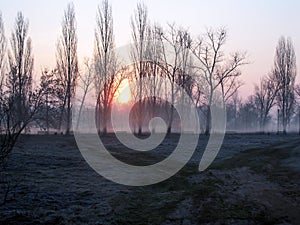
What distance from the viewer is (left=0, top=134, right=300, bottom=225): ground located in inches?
402

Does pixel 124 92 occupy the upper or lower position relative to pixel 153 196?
upper

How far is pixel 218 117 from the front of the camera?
69.0 meters

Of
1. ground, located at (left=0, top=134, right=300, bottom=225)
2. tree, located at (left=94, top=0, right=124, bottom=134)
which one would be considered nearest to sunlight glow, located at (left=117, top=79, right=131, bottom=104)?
tree, located at (left=94, top=0, right=124, bottom=134)

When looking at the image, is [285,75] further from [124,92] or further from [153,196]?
[153,196]

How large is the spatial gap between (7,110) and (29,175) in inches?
333

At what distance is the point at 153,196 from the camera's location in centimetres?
1282

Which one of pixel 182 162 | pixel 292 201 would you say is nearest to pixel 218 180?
pixel 292 201

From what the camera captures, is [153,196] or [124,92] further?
[124,92]

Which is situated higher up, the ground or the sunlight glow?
the sunlight glow

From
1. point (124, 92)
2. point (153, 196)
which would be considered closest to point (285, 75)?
point (124, 92)

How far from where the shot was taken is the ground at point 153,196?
33.5ft

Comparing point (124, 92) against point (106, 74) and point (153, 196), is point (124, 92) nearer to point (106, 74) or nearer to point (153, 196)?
point (106, 74)

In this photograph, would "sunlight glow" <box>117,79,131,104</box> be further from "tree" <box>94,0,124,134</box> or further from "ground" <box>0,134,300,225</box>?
"ground" <box>0,134,300,225</box>

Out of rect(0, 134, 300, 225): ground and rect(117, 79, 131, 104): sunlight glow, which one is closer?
rect(0, 134, 300, 225): ground
